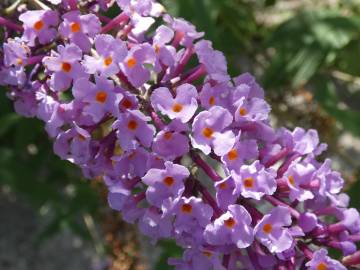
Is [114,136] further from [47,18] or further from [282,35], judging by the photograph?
[282,35]

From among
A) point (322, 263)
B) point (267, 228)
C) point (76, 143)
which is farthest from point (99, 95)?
point (322, 263)

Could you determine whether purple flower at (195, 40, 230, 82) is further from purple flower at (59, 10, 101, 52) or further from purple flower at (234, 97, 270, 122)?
purple flower at (59, 10, 101, 52)

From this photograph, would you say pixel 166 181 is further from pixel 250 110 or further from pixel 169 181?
pixel 250 110

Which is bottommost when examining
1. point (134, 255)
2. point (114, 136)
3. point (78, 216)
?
point (78, 216)

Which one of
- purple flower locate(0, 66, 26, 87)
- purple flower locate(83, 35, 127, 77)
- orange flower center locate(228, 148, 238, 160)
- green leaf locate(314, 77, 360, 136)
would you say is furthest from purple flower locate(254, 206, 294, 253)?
green leaf locate(314, 77, 360, 136)

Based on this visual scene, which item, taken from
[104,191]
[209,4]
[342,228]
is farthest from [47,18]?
[104,191]

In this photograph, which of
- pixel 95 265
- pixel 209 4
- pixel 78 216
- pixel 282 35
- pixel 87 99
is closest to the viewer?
pixel 87 99
